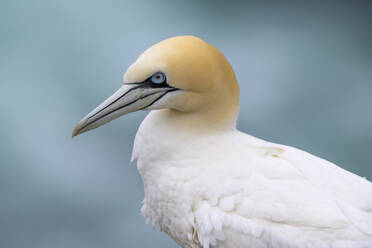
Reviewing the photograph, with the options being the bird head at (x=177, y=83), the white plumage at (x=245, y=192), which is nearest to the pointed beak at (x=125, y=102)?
the bird head at (x=177, y=83)

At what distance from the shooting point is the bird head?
2.40m

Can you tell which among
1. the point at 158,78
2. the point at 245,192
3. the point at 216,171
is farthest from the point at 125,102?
the point at 245,192

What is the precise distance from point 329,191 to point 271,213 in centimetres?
33

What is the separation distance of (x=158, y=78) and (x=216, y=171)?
0.56 metres

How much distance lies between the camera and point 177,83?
245cm

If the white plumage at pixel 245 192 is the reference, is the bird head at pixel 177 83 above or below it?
above

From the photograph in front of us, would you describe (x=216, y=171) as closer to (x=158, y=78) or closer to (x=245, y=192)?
(x=245, y=192)

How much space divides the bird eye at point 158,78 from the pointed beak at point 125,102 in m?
0.04

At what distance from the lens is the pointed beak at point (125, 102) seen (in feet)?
8.17

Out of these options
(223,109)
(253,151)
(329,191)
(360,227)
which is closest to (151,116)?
(223,109)

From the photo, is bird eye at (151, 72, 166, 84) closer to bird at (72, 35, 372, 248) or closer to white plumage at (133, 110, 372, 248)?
bird at (72, 35, 372, 248)

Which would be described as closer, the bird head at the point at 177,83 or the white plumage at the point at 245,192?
the bird head at the point at 177,83

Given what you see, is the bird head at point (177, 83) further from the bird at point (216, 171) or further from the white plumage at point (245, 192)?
the white plumage at point (245, 192)

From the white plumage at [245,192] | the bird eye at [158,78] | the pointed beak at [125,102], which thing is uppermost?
the bird eye at [158,78]
